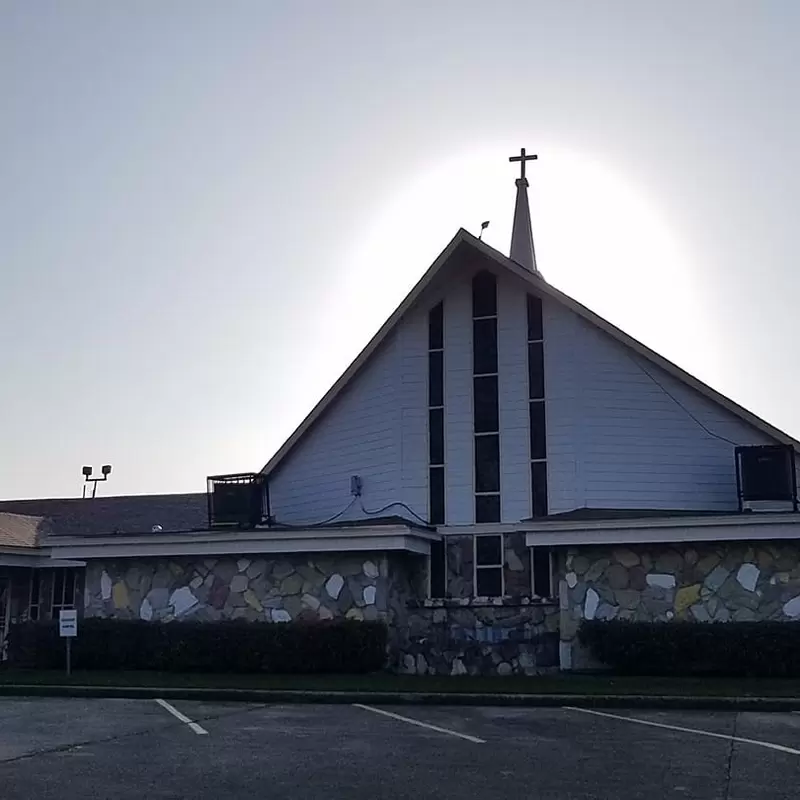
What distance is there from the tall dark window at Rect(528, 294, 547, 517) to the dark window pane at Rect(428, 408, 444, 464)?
1.75 m

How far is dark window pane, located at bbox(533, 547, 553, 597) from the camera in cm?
2018

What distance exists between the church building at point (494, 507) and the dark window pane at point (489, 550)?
0.03m

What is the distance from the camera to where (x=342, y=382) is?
2289 centimetres

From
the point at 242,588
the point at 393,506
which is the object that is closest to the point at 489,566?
the point at 393,506

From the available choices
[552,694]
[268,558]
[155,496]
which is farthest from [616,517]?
[155,496]

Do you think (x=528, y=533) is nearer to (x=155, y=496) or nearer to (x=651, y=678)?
(x=651, y=678)

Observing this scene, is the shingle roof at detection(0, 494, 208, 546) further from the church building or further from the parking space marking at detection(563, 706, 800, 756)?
the parking space marking at detection(563, 706, 800, 756)

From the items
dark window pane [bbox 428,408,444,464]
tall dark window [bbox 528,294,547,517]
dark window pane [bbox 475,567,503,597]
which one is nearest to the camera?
dark window pane [bbox 475,567,503,597]

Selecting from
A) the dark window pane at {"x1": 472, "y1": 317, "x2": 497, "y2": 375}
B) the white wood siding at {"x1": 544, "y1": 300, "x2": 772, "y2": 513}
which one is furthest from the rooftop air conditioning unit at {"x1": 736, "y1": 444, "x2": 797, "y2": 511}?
the dark window pane at {"x1": 472, "y1": 317, "x2": 497, "y2": 375}

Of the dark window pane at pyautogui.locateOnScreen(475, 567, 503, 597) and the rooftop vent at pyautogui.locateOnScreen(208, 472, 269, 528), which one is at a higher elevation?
the rooftop vent at pyautogui.locateOnScreen(208, 472, 269, 528)

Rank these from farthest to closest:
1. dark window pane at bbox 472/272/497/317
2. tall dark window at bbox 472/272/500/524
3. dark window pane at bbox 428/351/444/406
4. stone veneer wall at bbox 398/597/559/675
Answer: dark window pane at bbox 472/272/497/317
dark window pane at bbox 428/351/444/406
tall dark window at bbox 472/272/500/524
stone veneer wall at bbox 398/597/559/675

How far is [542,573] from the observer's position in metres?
20.4

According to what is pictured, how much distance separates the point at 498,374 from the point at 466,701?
833cm

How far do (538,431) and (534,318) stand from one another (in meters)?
2.27
